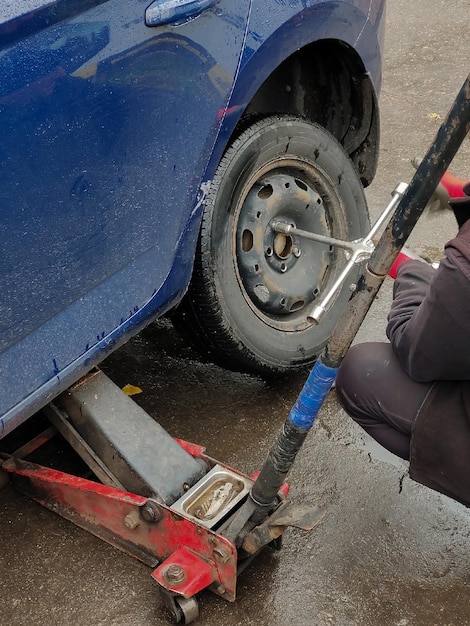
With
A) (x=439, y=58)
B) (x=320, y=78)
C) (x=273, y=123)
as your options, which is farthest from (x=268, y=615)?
(x=439, y=58)

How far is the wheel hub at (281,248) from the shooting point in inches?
108

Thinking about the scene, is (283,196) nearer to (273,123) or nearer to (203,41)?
(273,123)

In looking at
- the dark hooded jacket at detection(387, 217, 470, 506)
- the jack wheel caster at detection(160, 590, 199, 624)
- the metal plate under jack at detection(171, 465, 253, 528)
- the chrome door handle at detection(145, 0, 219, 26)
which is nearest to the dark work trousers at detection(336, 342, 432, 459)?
the dark hooded jacket at detection(387, 217, 470, 506)

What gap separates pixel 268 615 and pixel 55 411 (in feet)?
2.76

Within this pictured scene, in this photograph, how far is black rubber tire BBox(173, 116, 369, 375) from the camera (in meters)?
2.58

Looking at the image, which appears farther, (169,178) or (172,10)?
(169,178)

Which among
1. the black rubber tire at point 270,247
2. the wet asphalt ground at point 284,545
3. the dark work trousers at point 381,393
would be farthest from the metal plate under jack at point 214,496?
the black rubber tire at point 270,247

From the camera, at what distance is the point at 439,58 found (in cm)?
611

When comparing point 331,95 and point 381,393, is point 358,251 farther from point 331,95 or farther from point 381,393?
point 331,95

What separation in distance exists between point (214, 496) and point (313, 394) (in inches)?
19.1

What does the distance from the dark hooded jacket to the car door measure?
0.67 metres

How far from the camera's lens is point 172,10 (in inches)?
83.7

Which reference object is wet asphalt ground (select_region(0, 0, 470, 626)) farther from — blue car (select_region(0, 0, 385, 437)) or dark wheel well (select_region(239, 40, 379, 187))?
dark wheel well (select_region(239, 40, 379, 187))

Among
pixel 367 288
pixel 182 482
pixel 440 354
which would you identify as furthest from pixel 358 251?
pixel 182 482
